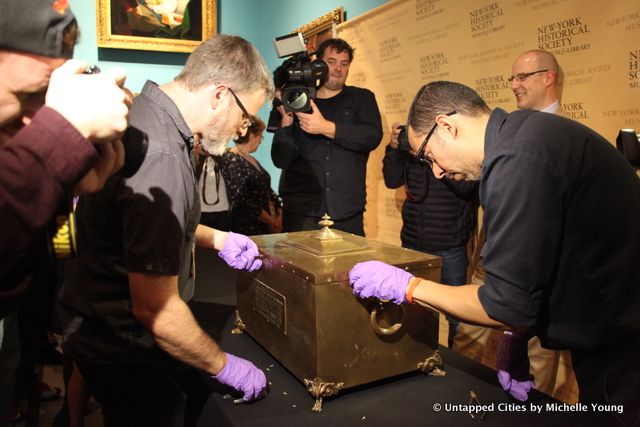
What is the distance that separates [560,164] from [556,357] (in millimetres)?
1595

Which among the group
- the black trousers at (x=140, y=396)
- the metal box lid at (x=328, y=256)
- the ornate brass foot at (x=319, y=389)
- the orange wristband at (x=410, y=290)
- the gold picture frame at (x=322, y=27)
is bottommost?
the black trousers at (x=140, y=396)

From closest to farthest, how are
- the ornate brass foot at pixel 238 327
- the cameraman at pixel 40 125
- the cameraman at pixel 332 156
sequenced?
the cameraman at pixel 40 125 < the ornate brass foot at pixel 238 327 < the cameraman at pixel 332 156

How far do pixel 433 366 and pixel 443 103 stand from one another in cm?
69

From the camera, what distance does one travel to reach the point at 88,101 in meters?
0.63

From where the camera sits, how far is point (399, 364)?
1.20 meters

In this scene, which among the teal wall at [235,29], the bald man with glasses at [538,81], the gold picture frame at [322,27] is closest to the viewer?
the bald man with glasses at [538,81]

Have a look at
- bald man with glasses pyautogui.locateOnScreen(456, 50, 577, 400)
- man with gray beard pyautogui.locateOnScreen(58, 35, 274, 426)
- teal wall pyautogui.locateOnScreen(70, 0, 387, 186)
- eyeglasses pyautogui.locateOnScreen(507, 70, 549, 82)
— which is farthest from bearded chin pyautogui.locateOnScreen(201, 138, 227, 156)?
teal wall pyautogui.locateOnScreen(70, 0, 387, 186)

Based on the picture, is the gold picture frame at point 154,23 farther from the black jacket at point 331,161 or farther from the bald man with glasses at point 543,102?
the bald man with glasses at point 543,102

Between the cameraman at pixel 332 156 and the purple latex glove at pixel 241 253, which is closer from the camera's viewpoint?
the purple latex glove at pixel 241 253

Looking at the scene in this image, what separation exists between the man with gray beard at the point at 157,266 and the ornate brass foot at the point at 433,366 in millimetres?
409

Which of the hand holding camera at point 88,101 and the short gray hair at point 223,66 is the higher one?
the short gray hair at point 223,66

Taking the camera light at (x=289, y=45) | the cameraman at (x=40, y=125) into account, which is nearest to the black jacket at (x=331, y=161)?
the camera light at (x=289, y=45)

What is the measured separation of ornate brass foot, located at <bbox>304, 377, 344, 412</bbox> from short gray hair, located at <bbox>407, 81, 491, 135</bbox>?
2.36ft

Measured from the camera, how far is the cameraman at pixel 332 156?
258cm
